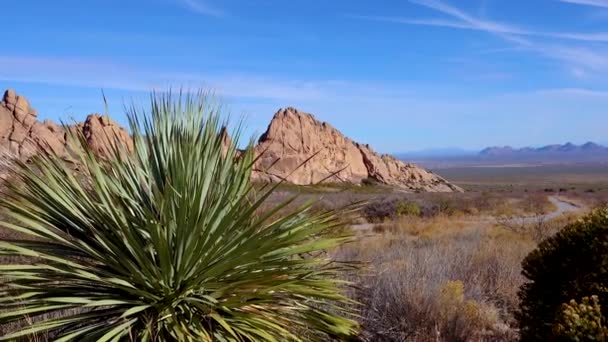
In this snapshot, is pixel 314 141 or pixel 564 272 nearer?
pixel 564 272

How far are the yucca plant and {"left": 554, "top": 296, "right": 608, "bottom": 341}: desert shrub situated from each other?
1.38 m

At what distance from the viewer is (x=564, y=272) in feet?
15.1

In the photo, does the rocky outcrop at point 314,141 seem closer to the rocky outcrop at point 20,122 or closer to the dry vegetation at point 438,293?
the rocky outcrop at point 20,122

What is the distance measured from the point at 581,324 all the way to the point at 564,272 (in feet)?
3.62

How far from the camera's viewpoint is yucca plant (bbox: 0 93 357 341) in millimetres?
3770

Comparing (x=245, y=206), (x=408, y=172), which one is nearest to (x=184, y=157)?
(x=245, y=206)

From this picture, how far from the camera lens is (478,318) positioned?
6500 millimetres

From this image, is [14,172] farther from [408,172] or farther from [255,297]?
[408,172]

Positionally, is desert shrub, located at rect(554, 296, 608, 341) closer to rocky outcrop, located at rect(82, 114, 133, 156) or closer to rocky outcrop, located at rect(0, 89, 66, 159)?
rocky outcrop, located at rect(82, 114, 133, 156)

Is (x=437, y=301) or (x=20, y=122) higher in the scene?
(x=20, y=122)

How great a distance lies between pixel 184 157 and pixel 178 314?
107cm

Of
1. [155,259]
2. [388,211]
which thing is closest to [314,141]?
[388,211]

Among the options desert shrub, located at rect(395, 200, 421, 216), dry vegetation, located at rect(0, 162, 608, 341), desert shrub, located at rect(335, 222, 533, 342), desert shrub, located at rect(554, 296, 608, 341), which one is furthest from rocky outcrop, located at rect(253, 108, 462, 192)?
desert shrub, located at rect(554, 296, 608, 341)

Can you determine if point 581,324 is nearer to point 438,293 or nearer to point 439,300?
point 439,300
